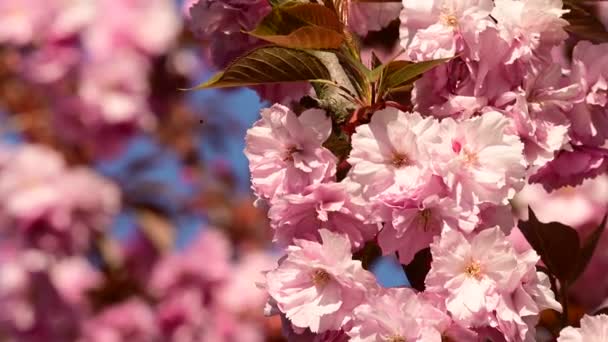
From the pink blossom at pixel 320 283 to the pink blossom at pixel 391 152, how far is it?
46 mm

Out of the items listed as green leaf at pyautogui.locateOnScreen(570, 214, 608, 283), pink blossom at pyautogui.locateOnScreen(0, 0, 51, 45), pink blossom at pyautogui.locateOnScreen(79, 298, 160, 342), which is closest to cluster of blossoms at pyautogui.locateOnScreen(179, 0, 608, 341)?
green leaf at pyautogui.locateOnScreen(570, 214, 608, 283)

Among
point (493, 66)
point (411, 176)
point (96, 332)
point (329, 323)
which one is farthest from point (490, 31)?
point (96, 332)

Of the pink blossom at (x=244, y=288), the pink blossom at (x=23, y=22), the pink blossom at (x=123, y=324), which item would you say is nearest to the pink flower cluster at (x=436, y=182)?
the pink blossom at (x=123, y=324)

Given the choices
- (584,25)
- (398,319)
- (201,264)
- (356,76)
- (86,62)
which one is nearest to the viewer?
(398,319)

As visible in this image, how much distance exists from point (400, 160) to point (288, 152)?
87 mm

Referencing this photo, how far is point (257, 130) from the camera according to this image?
2.85ft

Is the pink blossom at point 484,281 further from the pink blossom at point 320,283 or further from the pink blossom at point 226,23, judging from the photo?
the pink blossom at point 226,23

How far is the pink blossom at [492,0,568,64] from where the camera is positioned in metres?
0.86

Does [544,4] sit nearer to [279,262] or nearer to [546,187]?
[546,187]

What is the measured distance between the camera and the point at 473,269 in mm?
796

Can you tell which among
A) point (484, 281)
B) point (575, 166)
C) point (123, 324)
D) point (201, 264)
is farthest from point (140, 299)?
point (484, 281)

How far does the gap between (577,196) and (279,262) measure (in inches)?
77.8

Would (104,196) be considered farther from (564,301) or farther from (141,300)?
(564,301)

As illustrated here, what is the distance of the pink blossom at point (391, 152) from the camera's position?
804 millimetres
